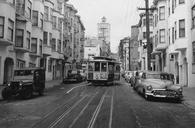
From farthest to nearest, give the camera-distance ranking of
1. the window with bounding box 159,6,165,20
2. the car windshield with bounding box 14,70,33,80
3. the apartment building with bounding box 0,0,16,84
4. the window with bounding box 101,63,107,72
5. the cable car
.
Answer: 1. the window with bounding box 159,6,165,20
2. the window with bounding box 101,63,107,72
3. the cable car
4. the apartment building with bounding box 0,0,16,84
5. the car windshield with bounding box 14,70,33,80

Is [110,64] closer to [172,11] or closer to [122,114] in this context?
[172,11]

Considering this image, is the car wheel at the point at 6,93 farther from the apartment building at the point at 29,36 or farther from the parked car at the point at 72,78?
the parked car at the point at 72,78

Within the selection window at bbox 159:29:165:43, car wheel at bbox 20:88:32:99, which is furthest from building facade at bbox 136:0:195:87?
car wheel at bbox 20:88:32:99

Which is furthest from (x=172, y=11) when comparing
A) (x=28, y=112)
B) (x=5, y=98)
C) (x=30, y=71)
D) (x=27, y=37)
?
(x=28, y=112)

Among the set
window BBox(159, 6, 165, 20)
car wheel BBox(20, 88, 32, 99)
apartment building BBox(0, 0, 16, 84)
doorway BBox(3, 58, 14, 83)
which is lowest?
car wheel BBox(20, 88, 32, 99)

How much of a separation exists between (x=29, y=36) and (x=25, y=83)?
49.3ft

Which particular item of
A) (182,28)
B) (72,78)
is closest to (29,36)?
(72,78)

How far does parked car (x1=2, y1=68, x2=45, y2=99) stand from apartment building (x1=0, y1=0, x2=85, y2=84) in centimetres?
536

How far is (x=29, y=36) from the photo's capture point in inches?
1228

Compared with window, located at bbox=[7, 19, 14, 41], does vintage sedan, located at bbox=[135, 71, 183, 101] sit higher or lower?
lower

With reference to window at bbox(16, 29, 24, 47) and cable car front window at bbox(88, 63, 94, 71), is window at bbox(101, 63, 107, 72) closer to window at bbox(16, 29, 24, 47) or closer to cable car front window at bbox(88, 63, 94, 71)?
cable car front window at bbox(88, 63, 94, 71)

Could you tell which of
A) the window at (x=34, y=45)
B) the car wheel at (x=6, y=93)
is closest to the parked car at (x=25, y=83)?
the car wheel at (x=6, y=93)

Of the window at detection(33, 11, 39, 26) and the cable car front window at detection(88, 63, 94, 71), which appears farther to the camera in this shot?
the window at detection(33, 11, 39, 26)

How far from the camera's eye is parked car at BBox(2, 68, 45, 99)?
55.0ft
